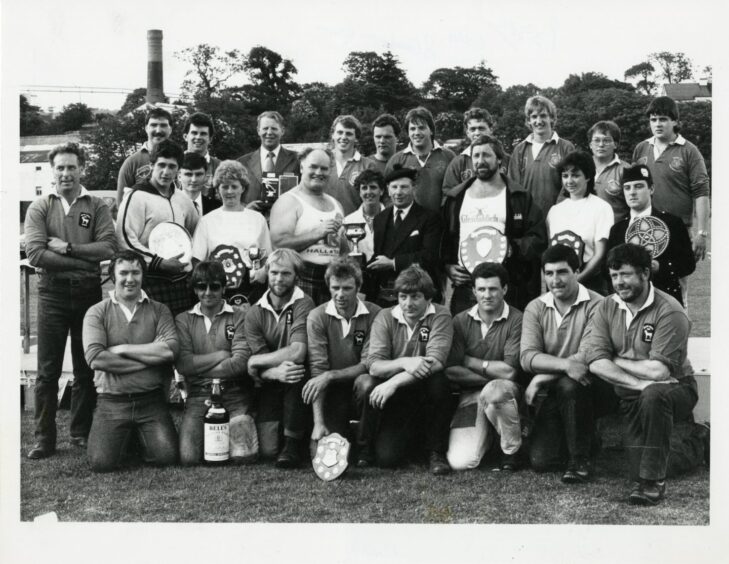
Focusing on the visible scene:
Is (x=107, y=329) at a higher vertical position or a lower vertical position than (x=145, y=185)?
lower

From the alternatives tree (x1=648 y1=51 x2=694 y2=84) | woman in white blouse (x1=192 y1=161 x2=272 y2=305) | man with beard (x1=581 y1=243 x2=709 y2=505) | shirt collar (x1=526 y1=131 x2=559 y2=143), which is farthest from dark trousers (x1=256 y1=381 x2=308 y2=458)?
tree (x1=648 y1=51 x2=694 y2=84)

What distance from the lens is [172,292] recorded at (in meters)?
6.29

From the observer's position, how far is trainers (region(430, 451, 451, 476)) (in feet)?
18.2

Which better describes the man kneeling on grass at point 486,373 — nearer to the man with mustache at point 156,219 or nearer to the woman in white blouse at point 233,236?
the woman in white blouse at point 233,236

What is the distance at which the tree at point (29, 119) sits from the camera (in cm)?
610

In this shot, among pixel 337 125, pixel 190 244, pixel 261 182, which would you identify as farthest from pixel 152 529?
pixel 337 125

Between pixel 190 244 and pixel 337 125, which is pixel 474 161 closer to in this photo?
pixel 337 125

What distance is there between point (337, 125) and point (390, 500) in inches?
123

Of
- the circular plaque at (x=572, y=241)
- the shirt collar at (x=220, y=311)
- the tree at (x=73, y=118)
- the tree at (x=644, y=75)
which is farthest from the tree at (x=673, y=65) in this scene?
the tree at (x=73, y=118)

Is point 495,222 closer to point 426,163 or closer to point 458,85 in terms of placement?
point 426,163

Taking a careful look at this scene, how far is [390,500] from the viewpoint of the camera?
207 inches

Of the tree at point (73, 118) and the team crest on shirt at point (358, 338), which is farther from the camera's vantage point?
the tree at point (73, 118)

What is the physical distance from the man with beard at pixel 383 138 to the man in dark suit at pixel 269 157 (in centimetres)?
67

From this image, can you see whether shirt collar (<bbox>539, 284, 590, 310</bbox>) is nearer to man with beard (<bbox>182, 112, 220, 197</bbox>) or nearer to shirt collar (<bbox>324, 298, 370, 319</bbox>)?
shirt collar (<bbox>324, 298, 370, 319</bbox>)
